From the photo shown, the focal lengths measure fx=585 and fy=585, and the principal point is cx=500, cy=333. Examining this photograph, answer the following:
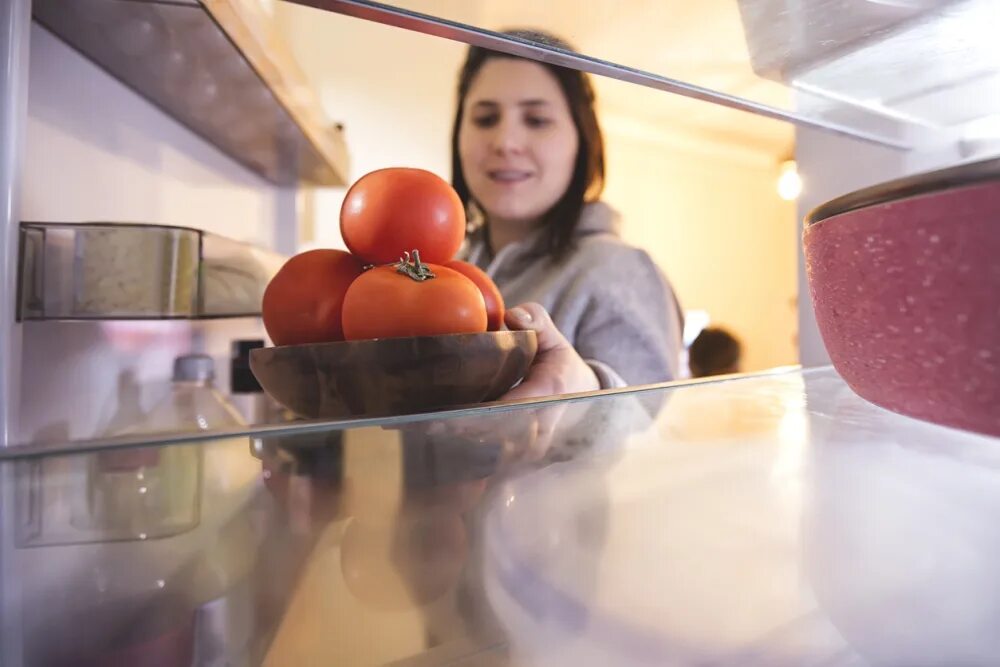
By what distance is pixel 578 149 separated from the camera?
43.8 inches

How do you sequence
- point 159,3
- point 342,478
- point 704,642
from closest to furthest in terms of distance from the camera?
point 704,642, point 342,478, point 159,3

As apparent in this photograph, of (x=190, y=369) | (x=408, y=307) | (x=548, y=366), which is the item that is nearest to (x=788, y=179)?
(x=548, y=366)

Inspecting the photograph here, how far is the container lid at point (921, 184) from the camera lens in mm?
126

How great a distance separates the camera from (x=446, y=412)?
0.31m

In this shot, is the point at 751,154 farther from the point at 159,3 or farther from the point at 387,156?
the point at 159,3

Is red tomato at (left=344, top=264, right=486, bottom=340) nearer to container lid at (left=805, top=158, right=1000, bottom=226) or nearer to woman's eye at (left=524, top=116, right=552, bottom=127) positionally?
container lid at (left=805, top=158, right=1000, bottom=226)

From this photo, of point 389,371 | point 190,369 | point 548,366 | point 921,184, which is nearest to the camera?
point 921,184

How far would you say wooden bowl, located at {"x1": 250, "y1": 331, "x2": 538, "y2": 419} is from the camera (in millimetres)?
293

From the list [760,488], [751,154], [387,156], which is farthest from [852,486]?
[751,154]

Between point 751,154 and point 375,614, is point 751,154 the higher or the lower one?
the higher one

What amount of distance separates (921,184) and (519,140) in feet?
3.26

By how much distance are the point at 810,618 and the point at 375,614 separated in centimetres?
8

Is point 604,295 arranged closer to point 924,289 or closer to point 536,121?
point 536,121

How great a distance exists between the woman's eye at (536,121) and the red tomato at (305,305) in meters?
0.81
